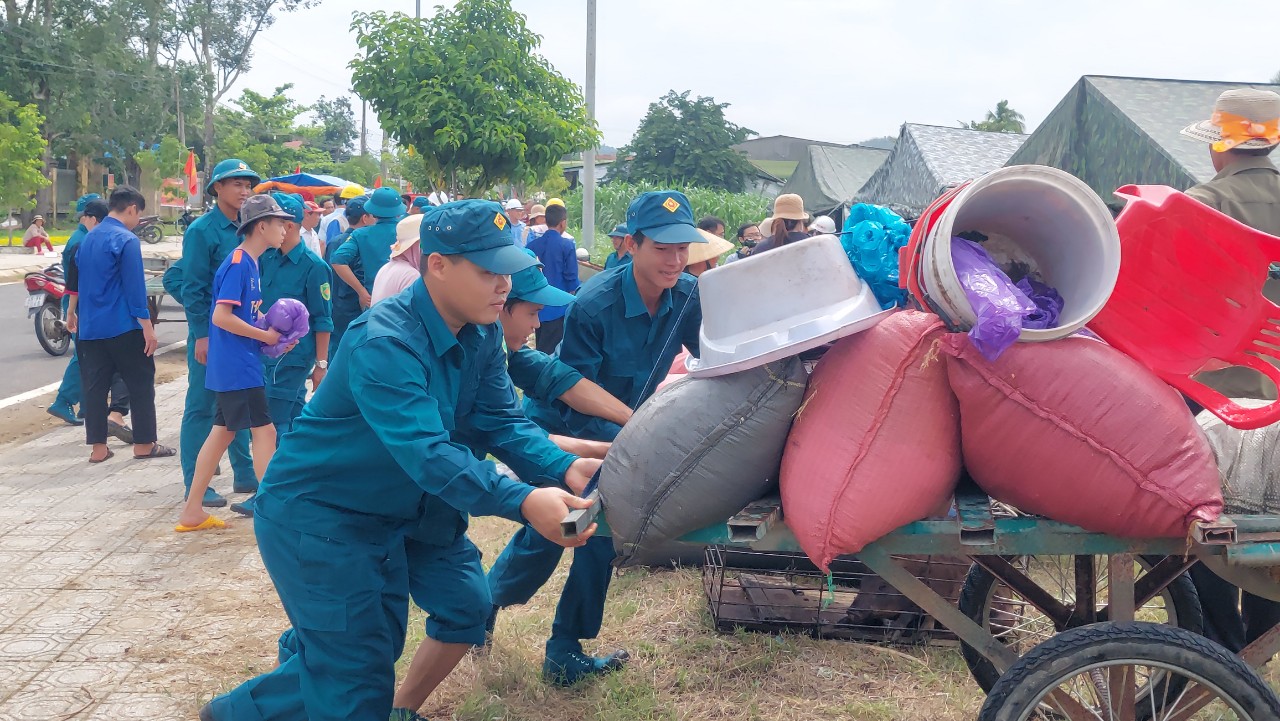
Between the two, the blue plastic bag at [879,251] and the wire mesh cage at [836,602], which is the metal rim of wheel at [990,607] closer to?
the wire mesh cage at [836,602]

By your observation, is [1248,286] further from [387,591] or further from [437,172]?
[437,172]

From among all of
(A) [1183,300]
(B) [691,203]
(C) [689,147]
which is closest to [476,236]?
(A) [1183,300]

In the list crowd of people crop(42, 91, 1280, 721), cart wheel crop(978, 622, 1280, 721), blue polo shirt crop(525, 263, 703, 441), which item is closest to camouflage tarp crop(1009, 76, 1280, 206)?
crowd of people crop(42, 91, 1280, 721)

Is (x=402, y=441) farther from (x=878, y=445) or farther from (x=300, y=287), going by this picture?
(x=300, y=287)

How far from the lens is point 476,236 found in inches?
103

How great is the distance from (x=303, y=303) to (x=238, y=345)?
72 cm

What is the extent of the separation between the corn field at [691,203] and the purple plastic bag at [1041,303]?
19.8 metres

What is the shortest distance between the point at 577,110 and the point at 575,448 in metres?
9.45

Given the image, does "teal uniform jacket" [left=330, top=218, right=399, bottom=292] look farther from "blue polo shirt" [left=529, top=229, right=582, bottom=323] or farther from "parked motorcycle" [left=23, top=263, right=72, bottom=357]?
"parked motorcycle" [left=23, top=263, right=72, bottom=357]

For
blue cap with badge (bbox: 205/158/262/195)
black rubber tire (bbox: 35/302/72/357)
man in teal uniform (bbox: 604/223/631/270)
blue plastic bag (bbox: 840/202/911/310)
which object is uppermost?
blue cap with badge (bbox: 205/158/262/195)

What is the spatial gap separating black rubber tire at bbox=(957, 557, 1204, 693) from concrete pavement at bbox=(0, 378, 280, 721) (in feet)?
8.35

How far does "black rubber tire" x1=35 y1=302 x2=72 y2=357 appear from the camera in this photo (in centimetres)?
1090

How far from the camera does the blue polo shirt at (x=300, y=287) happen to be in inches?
231

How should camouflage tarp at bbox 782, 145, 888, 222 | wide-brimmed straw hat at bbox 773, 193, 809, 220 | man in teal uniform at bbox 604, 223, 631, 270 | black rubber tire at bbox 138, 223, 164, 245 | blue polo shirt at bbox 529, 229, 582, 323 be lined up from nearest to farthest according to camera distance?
man in teal uniform at bbox 604, 223, 631, 270 < wide-brimmed straw hat at bbox 773, 193, 809, 220 < blue polo shirt at bbox 529, 229, 582, 323 < camouflage tarp at bbox 782, 145, 888, 222 < black rubber tire at bbox 138, 223, 164, 245
